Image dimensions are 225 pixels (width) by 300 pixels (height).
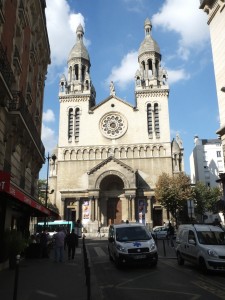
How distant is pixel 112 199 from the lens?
152 ft

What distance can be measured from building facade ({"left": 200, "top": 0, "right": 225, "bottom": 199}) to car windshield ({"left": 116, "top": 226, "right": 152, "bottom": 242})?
10251 mm

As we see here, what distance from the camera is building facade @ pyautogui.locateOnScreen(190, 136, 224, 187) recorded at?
72.9 metres

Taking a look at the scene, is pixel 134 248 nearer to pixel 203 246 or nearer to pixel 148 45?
pixel 203 246

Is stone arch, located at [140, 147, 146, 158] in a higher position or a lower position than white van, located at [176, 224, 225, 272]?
higher

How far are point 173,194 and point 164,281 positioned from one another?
104 ft

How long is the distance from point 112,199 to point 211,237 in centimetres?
3518

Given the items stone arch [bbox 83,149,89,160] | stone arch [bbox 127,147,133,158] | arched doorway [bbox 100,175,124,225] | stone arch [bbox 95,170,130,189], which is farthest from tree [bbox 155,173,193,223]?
stone arch [bbox 83,149,89,160]

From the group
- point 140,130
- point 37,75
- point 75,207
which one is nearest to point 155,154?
point 140,130

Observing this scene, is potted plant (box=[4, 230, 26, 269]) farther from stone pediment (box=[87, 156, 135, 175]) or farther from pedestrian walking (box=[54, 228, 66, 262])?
stone pediment (box=[87, 156, 135, 175])

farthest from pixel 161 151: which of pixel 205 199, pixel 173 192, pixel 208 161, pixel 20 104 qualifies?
pixel 20 104

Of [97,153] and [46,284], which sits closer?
[46,284]

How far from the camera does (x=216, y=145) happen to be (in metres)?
75.4

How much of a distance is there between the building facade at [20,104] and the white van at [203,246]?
23.0ft

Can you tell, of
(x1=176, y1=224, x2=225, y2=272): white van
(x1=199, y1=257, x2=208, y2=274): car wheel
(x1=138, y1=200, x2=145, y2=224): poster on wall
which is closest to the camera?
(x1=176, y1=224, x2=225, y2=272): white van
